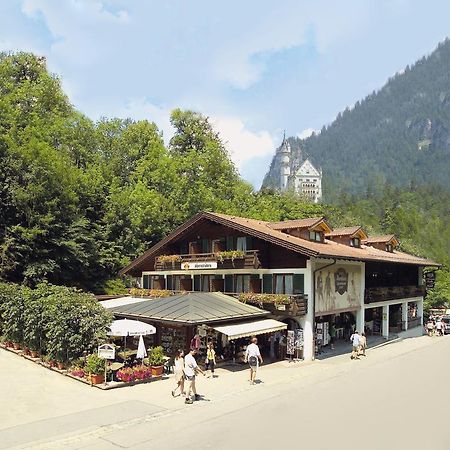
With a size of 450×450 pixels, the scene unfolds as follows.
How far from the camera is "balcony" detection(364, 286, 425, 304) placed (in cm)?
A: 3263

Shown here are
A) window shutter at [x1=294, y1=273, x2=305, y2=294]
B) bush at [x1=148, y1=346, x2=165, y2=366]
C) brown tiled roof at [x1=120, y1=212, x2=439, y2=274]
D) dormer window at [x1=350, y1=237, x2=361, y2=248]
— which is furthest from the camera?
dormer window at [x1=350, y1=237, x2=361, y2=248]

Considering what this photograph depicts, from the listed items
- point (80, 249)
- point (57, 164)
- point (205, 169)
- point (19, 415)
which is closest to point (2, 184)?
point (57, 164)

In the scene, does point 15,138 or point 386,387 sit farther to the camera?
point 15,138

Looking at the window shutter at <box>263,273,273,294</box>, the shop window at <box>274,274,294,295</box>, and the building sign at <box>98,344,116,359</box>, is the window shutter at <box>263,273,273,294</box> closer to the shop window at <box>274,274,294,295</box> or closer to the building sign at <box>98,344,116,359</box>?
the shop window at <box>274,274,294,295</box>

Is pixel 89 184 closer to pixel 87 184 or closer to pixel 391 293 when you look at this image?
pixel 87 184

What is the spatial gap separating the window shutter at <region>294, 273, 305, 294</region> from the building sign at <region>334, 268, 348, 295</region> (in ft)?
10.1

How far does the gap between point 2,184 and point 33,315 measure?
1694 cm

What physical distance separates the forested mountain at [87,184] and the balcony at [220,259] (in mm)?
8624

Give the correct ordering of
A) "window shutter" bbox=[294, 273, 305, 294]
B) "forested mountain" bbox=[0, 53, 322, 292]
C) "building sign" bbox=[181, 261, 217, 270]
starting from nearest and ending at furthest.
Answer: "window shutter" bbox=[294, 273, 305, 294], "building sign" bbox=[181, 261, 217, 270], "forested mountain" bbox=[0, 53, 322, 292]

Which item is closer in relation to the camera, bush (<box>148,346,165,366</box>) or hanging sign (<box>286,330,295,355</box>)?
bush (<box>148,346,165,366</box>)

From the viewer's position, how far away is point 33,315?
2342cm

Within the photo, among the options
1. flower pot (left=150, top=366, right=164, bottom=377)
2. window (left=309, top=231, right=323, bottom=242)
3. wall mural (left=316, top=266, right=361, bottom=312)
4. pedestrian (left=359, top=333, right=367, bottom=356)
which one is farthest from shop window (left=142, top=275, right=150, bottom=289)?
flower pot (left=150, top=366, right=164, bottom=377)

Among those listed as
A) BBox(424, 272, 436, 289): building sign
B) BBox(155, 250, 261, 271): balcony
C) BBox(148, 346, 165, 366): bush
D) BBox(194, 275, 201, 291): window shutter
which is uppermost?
BBox(155, 250, 261, 271): balcony

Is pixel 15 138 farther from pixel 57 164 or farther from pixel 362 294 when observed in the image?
pixel 362 294
